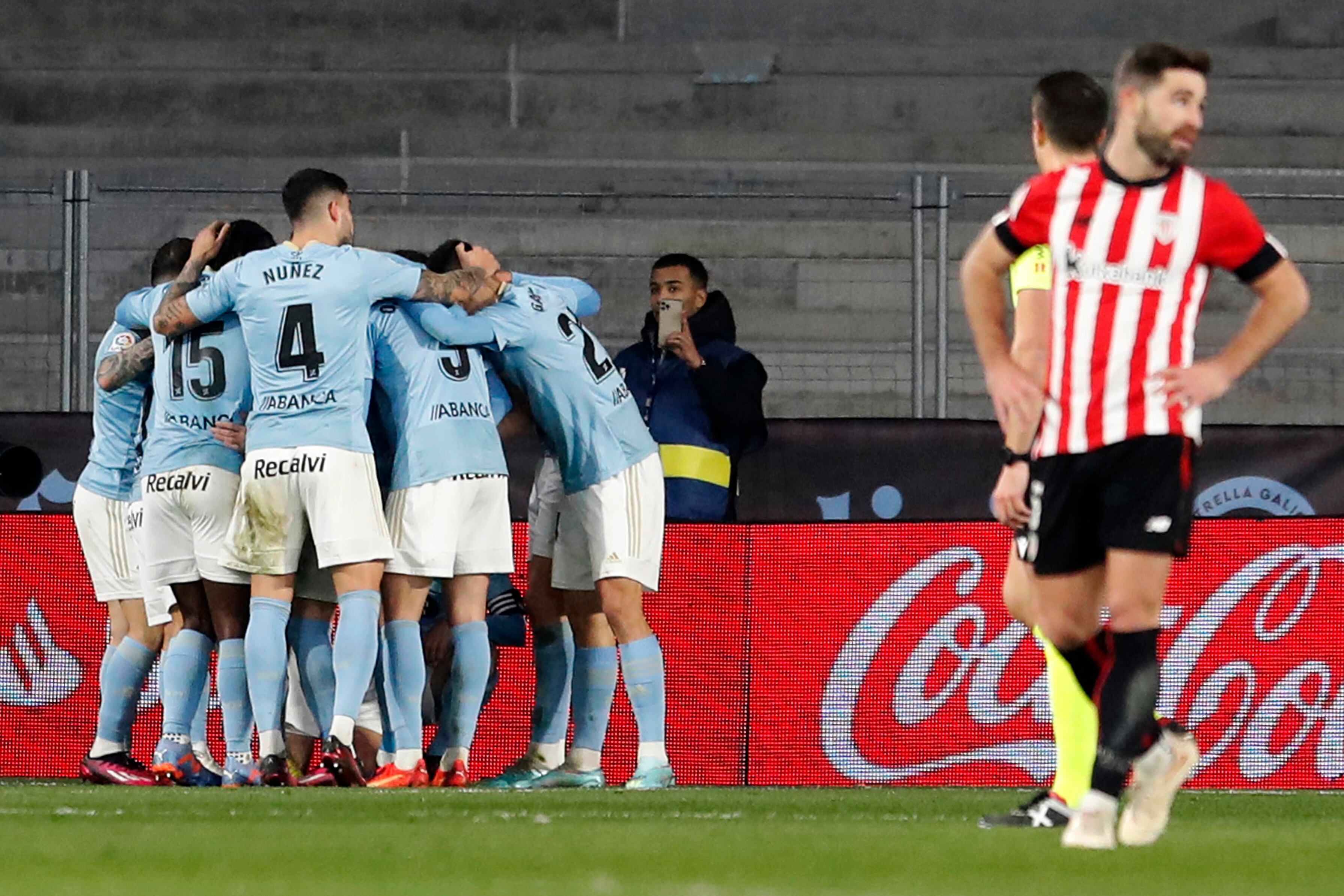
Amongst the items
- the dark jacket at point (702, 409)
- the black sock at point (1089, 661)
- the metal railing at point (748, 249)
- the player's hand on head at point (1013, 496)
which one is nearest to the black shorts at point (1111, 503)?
the player's hand on head at point (1013, 496)

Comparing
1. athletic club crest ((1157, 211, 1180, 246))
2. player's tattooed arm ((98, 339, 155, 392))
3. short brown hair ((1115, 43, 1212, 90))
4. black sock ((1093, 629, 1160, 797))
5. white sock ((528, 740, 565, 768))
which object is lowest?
white sock ((528, 740, 565, 768))

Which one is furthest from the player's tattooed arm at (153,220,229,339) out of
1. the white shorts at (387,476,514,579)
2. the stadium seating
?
the stadium seating

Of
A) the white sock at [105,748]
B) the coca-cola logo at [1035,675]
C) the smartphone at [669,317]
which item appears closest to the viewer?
the white sock at [105,748]

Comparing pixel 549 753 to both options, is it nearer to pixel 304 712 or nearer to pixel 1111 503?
pixel 304 712

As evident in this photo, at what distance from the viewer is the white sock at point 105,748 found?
8078mm

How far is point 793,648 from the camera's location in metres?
8.48

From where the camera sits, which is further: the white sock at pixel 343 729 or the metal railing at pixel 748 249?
the metal railing at pixel 748 249

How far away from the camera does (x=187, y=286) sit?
795 cm

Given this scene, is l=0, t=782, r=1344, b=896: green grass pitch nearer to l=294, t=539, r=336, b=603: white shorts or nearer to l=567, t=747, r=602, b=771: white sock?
l=567, t=747, r=602, b=771: white sock

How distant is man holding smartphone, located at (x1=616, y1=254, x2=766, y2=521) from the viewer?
877 cm

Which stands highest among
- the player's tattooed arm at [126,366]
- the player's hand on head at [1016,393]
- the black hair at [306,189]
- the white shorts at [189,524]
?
the black hair at [306,189]

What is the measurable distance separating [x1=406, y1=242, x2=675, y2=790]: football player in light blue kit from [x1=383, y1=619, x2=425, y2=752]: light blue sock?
448 millimetres

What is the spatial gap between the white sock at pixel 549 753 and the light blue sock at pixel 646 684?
389mm

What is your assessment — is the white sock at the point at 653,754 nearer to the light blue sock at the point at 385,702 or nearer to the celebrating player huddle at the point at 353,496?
the celebrating player huddle at the point at 353,496
